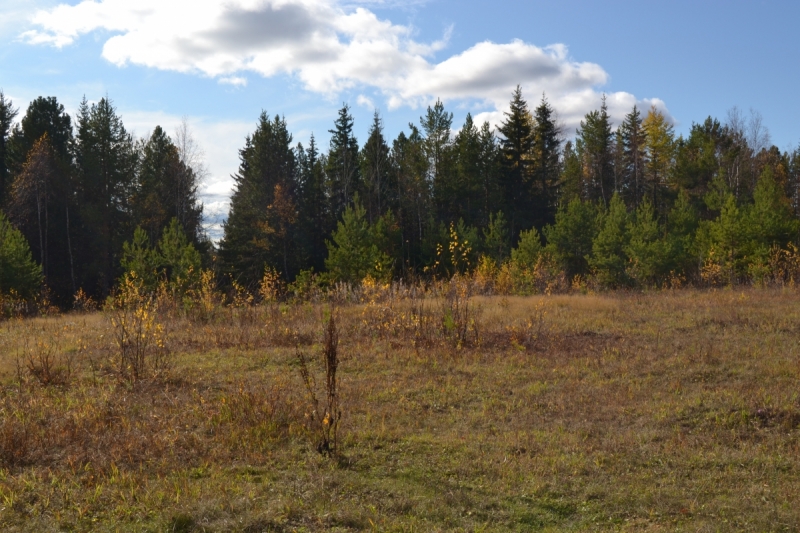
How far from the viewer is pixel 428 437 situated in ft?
19.7

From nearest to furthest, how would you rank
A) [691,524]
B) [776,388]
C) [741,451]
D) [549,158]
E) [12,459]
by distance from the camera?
1. [691,524]
2. [12,459]
3. [741,451]
4. [776,388]
5. [549,158]

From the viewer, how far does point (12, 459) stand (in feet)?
17.0

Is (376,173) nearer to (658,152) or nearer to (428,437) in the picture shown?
(658,152)

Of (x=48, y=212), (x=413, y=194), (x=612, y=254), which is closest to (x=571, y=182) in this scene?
(x=413, y=194)

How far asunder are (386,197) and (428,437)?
33517 mm

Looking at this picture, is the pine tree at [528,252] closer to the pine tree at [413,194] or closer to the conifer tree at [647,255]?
the conifer tree at [647,255]

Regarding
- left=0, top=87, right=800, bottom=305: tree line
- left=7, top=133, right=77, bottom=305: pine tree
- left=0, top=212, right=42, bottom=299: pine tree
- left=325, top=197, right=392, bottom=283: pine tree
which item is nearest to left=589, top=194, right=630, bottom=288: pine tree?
left=0, top=87, right=800, bottom=305: tree line

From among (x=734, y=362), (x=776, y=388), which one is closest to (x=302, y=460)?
(x=776, y=388)

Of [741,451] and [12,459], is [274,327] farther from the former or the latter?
[741,451]

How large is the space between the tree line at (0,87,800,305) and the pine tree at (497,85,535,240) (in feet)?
0.30

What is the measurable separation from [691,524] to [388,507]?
2.11m

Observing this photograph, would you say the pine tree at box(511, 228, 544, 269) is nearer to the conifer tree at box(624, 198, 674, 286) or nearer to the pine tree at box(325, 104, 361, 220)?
the conifer tree at box(624, 198, 674, 286)

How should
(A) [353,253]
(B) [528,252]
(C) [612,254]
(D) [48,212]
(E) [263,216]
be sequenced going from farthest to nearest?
(E) [263,216]
(D) [48,212]
(A) [353,253]
(B) [528,252]
(C) [612,254]

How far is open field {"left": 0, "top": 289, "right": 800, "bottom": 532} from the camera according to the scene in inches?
170
